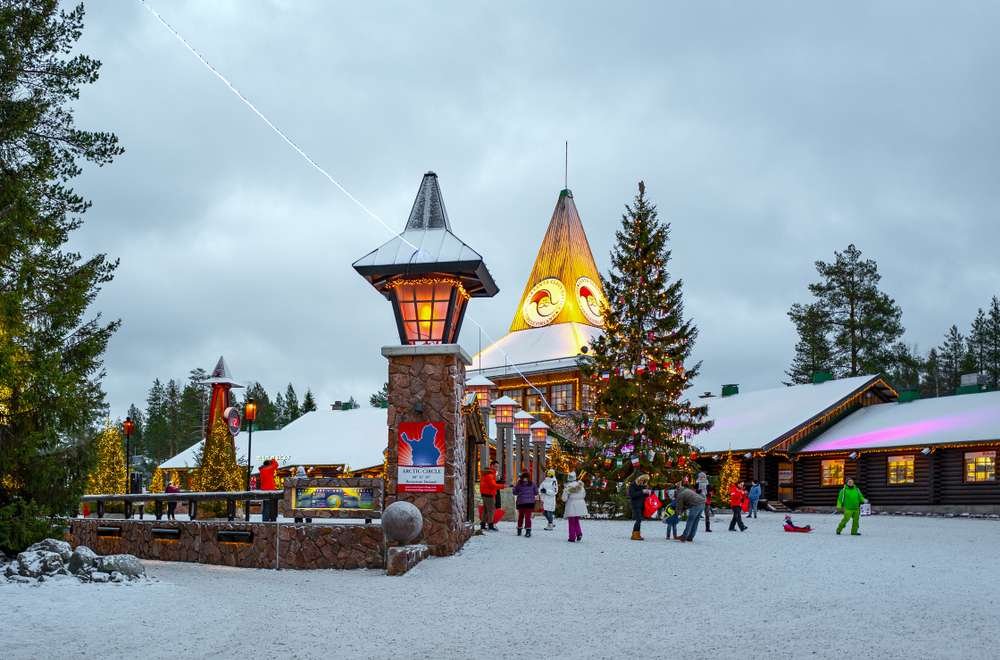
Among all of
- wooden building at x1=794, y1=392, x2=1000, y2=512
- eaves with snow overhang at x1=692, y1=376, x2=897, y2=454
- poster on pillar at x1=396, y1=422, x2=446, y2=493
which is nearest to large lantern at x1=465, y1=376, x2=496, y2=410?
eaves with snow overhang at x1=692, y1=376, x2=897, y2=454

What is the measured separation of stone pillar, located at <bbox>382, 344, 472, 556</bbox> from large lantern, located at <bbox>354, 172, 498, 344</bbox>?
800mm

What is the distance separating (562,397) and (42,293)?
128 feet

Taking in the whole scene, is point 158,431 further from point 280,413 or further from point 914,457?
point 914,457

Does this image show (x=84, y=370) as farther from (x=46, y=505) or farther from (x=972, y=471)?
(x=972, y=471)

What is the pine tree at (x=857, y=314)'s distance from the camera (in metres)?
61.5

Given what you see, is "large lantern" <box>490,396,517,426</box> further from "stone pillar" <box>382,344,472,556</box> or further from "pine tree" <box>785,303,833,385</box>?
"pine tree" <box>785,303,833,385</box>

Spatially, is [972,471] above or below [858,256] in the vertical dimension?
below

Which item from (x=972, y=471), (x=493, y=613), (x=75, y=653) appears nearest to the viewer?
(x=75, y=653)

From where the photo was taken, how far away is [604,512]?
30.0m

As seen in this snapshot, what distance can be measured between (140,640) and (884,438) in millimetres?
32479

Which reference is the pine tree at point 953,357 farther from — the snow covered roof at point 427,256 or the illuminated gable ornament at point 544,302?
the snow covered roof at point 427,256

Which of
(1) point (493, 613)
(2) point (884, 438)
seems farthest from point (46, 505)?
(2) point (884, 438)

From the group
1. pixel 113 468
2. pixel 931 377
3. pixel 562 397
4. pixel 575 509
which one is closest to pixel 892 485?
pixel 562 397

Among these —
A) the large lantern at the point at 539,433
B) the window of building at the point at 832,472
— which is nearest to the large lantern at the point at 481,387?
the large lantern at the point at 539,433
